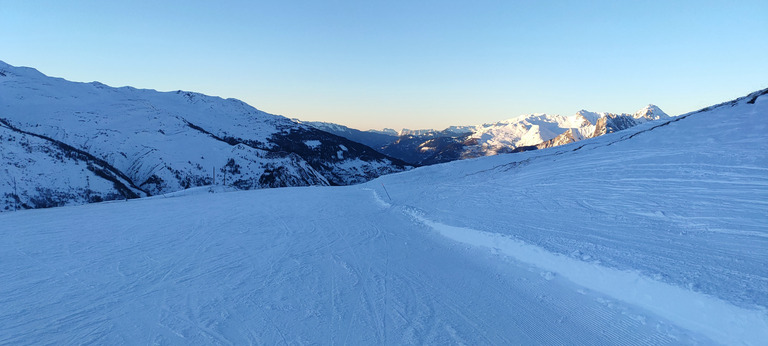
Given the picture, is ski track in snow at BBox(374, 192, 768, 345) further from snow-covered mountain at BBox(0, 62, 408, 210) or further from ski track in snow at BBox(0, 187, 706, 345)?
snow-covered mountain at BBox(0, 62, 408, 210)

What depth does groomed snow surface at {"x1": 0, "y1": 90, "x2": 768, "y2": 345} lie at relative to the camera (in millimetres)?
5445

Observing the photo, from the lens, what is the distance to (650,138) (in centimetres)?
2102

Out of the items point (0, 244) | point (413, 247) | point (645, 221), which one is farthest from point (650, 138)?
point (0, 244)

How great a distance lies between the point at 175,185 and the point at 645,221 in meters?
74.3

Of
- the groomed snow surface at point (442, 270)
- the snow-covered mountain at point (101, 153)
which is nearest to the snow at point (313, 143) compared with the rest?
the snow-covered mountain at point (101, 153)

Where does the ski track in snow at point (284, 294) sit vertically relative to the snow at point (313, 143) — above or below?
below

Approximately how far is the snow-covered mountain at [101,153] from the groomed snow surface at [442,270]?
36.7 metres

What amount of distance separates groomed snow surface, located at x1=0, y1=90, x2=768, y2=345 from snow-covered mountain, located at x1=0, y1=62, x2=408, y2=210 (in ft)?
121

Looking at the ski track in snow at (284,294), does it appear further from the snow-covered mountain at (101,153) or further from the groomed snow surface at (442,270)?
the snow-covered mountain at (101,153)

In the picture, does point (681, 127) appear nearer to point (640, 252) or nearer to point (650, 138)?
point (650, 138)

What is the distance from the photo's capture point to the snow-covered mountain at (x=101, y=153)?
42.3 metres

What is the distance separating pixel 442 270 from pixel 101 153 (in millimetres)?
87529

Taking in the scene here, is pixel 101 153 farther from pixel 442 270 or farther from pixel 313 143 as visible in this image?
pixel 313 143

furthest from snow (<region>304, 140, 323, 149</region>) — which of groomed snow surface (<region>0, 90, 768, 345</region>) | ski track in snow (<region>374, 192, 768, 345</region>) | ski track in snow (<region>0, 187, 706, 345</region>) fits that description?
ski track in snow (<region>374, 192, 768, 345</region>)
